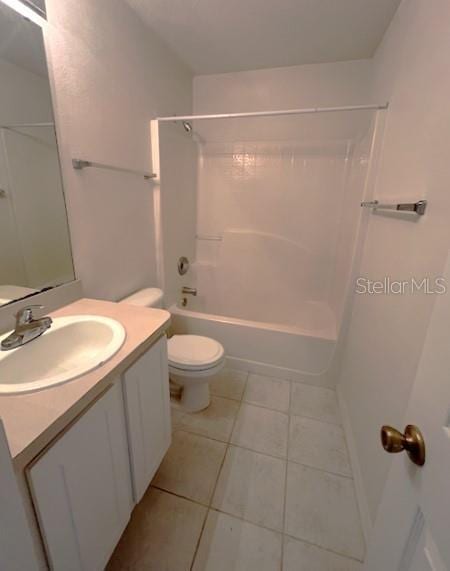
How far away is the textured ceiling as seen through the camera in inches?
55.5

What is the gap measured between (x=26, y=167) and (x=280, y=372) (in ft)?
6.22

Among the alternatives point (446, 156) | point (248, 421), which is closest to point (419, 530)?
point (446, 156)

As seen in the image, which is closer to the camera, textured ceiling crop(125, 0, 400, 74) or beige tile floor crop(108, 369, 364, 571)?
beige tile floor crop(108, 369, 364, 571)

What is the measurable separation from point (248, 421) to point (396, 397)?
3.03 ft

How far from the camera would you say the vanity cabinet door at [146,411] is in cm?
90

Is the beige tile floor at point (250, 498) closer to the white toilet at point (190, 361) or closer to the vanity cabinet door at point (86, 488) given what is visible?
the white toilet at point (190, 361)

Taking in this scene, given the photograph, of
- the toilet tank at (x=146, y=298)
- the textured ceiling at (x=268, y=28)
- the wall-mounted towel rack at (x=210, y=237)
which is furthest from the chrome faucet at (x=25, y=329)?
the wall-mounted towel rack at (x=210, y=237)

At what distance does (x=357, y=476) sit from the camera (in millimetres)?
1268

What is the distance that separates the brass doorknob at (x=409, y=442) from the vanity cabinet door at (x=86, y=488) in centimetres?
69

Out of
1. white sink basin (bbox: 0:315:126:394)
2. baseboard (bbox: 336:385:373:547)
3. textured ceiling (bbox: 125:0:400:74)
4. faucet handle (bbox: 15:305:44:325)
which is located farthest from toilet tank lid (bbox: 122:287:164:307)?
textured ceiling (bbox: 125:0:400:74)

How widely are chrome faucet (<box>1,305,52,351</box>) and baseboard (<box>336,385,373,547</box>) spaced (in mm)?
1337

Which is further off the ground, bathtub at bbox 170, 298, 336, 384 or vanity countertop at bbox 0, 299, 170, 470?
vanity countertop at bbox 0, 299, 170, 470

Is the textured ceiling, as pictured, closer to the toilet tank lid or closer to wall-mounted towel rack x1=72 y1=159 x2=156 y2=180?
wall-mounted towel rack x1=72 y1=159 x2=156 y2=180

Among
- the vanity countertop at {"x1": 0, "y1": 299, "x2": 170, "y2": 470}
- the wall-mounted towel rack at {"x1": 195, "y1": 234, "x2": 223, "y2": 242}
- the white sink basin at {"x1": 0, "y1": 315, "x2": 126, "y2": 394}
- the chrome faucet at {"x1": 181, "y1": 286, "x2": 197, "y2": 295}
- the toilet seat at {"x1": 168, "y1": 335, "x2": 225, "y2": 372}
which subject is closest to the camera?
the vanity countertop at {"x1": 0, "y1": 299, "x2": 170, "y2": 470}
